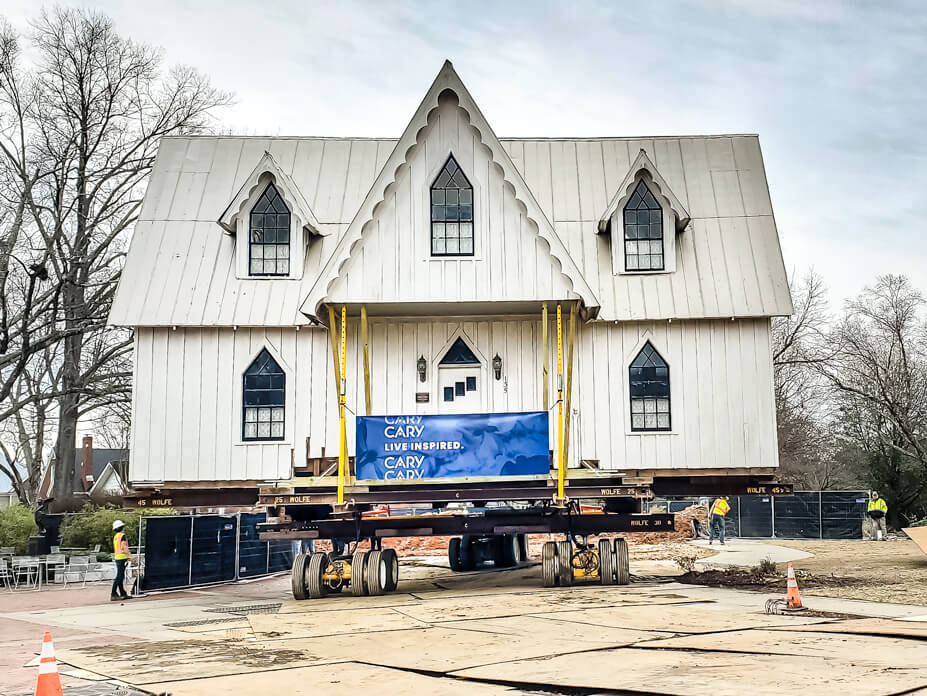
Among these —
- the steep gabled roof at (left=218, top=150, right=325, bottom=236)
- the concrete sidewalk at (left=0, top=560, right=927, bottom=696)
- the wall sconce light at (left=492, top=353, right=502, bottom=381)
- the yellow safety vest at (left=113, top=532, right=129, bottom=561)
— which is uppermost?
the steep gabled roof at (left=218, top=150, right=325, bottom=236)

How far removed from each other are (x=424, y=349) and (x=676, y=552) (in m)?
14.1

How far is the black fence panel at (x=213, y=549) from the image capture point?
25.3 meters

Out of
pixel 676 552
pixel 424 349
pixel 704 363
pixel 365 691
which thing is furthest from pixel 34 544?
pixel 365 691

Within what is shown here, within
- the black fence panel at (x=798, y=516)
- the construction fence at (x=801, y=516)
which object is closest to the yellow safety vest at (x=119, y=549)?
the construction fence at (x=801, y=516)

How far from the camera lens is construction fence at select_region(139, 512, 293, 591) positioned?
78.4 feet

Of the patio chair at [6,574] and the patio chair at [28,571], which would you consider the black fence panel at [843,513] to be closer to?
the patio chair at [28,571]

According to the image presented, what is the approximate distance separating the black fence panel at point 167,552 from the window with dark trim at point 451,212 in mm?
9141

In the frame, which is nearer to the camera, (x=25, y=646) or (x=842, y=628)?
(x=842, y=628)

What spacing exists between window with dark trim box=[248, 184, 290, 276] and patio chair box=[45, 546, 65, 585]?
1129 centimetres

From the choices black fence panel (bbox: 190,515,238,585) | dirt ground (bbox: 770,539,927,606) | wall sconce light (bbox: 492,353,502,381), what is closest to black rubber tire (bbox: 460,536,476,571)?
black fence panel (bbox: 190,515,238,585)

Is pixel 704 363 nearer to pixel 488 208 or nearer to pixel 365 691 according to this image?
pixel 488 208

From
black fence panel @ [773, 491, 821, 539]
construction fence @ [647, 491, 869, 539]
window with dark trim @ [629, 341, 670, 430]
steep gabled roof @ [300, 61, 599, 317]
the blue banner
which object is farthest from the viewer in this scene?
black fence panel @ [773, 491, 821, 539]

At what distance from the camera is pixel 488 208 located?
65.8 feet

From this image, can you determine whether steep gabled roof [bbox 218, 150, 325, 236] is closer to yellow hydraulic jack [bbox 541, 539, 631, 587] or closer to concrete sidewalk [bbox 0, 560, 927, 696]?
concrete sidewalk [bbox 0, 560, 927, 696]
